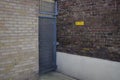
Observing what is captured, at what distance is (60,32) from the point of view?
602cm

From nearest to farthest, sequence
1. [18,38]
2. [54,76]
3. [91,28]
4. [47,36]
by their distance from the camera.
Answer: [18,38], [91,28], [54,76], [47,36]

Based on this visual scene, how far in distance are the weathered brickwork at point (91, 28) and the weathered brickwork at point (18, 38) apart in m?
1.25

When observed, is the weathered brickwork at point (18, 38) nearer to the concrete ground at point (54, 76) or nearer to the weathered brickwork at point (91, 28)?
the concrete ground at point (54, 76)

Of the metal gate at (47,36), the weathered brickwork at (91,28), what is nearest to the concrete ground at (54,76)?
the metal gate at (47,36)

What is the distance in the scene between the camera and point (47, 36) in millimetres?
5738

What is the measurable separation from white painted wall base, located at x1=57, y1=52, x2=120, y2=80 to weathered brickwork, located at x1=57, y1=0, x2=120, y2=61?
0.17 metres

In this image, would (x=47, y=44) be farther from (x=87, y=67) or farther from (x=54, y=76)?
(x=87, y=67)

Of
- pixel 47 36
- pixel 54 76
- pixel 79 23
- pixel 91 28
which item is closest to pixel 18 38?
pixel 47 36

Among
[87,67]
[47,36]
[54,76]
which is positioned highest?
[47,36]

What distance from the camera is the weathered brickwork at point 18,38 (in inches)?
164

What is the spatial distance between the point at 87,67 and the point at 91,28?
1206 millimetres

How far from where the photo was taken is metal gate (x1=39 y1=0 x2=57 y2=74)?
5.51 meters

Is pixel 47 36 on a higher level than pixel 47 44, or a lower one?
higher

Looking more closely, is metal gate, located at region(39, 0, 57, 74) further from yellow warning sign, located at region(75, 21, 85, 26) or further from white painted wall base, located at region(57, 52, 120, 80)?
yellow warning sign, located at region(75, 21, 85, 26)
